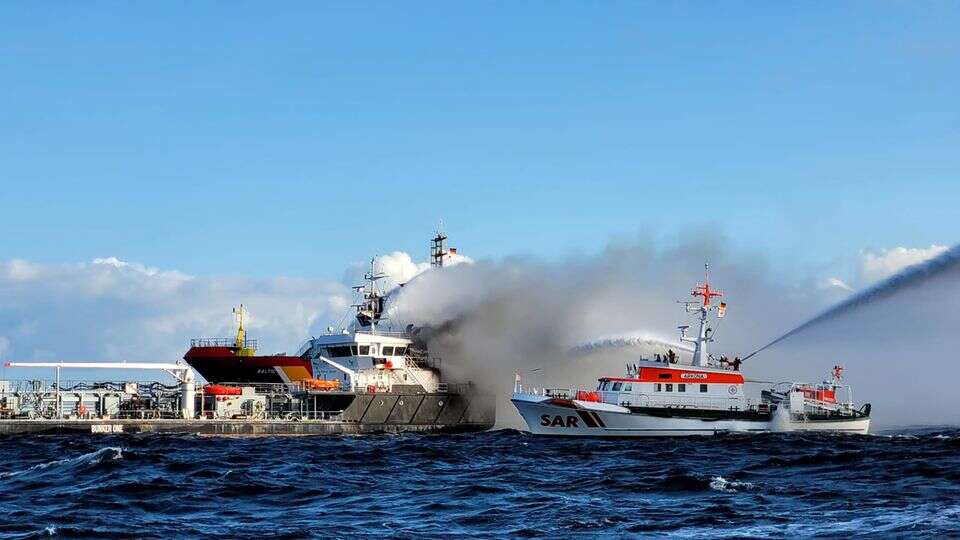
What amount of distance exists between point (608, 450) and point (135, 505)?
27727 mm

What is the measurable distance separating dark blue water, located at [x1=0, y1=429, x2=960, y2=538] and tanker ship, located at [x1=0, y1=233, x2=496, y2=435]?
36.1 ft

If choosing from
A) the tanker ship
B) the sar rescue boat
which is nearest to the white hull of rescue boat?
the sar rescue boat

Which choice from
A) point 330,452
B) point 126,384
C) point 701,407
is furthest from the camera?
point 126,384

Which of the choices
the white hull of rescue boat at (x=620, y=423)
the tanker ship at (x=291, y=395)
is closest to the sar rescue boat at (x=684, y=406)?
the white hull of rescue boat at (x=620, y=423)

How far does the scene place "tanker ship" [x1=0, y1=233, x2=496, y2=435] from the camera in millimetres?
68375

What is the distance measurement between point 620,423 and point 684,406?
414 cm

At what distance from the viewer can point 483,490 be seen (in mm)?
37344

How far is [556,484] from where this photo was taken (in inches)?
1542

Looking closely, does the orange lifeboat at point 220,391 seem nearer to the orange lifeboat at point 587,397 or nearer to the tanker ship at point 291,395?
the tanker ship at point 291,395

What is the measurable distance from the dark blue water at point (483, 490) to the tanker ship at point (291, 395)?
36.1 ft

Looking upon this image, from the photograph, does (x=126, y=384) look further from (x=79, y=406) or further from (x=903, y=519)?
(x=903, y=519)

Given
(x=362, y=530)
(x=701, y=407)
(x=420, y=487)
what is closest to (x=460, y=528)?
(x=362, y=530)

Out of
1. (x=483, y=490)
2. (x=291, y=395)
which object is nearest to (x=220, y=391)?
(x=291, y=395)

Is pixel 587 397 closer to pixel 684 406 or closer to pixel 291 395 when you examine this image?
pixel 684 406
